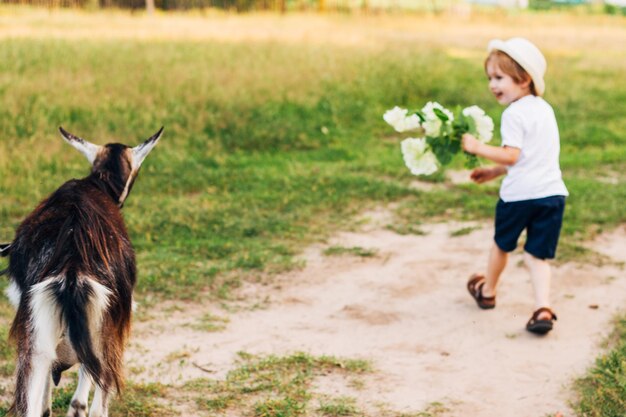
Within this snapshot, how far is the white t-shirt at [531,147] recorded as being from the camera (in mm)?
5824

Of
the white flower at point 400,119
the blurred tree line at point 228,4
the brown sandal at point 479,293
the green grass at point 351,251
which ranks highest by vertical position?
the white flower at point 400,119

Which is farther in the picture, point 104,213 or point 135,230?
point 135,230

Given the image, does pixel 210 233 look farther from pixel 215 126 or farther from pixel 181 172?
pixel 215 126

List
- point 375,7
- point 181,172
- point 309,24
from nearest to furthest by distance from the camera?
point 181,172 → point 309,24 → point 375,7

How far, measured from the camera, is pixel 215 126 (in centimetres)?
1162

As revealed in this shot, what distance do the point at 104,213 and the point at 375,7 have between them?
88.4 ft

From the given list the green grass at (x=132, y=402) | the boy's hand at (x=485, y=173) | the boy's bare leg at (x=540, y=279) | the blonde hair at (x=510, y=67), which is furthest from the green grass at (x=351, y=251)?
the green grass at (x=132, y=402)

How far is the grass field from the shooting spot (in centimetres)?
808

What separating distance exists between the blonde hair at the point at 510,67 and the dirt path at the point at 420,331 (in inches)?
66.4

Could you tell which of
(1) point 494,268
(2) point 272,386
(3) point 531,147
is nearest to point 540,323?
(1) point 494,268

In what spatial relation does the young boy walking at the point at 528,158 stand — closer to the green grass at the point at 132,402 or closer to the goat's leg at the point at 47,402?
the green grass at the point at 132,402

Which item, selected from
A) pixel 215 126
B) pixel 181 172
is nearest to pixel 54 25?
pixel 215 126

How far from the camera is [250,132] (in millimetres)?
11586

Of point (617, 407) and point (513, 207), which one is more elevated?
point (513, 207)
